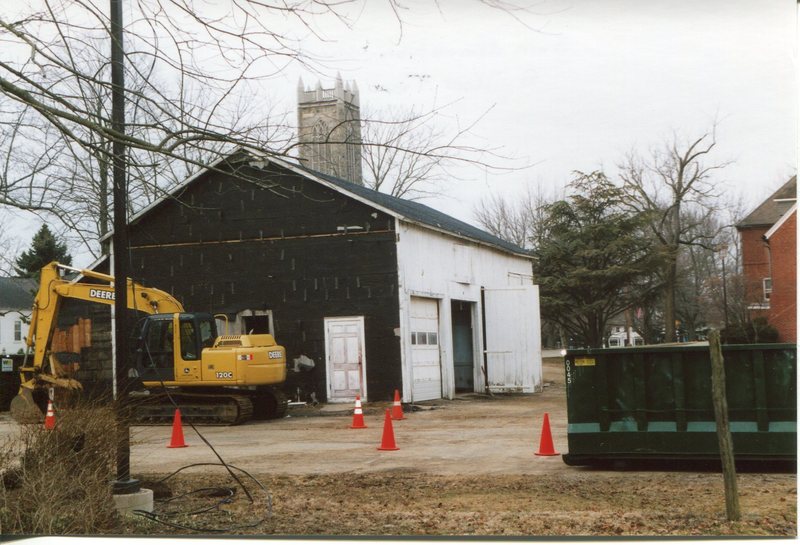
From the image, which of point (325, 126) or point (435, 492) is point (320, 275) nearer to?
point (435, 492)

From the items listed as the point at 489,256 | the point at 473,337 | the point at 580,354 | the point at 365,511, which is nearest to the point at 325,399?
the point at 473,337

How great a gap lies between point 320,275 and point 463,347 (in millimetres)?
6193

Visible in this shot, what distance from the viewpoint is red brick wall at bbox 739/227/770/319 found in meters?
18.5

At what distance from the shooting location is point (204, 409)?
19.8 metres

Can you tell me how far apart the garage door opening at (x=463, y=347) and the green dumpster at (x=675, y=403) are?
52.2ft

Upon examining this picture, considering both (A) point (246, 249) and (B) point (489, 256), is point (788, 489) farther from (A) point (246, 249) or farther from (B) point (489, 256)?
(B) point (489, 256)

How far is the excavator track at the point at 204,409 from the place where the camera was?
19422 mm

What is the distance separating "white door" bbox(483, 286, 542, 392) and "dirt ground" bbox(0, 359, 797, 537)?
10346 mm

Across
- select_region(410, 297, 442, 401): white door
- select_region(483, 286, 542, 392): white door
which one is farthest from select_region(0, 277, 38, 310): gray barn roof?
select_region(483, 286, 542, 392): white door

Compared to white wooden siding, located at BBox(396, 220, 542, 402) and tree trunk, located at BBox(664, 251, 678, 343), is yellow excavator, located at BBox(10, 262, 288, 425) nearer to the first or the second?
white wooden siding, located at BBox(396, 220, 542, 402)

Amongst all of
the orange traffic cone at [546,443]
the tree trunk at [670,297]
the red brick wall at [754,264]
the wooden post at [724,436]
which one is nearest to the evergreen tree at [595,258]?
the tree trunk at [670,297]

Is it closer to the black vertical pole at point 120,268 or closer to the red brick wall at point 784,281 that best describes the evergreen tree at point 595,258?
the red brick wall at point 784,281

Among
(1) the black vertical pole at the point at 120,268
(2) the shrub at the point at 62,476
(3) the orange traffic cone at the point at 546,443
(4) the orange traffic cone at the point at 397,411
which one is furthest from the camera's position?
(4) the orange traffic cone at the point at 397,411

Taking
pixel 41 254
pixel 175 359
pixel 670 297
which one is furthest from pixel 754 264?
pixel 41 254
